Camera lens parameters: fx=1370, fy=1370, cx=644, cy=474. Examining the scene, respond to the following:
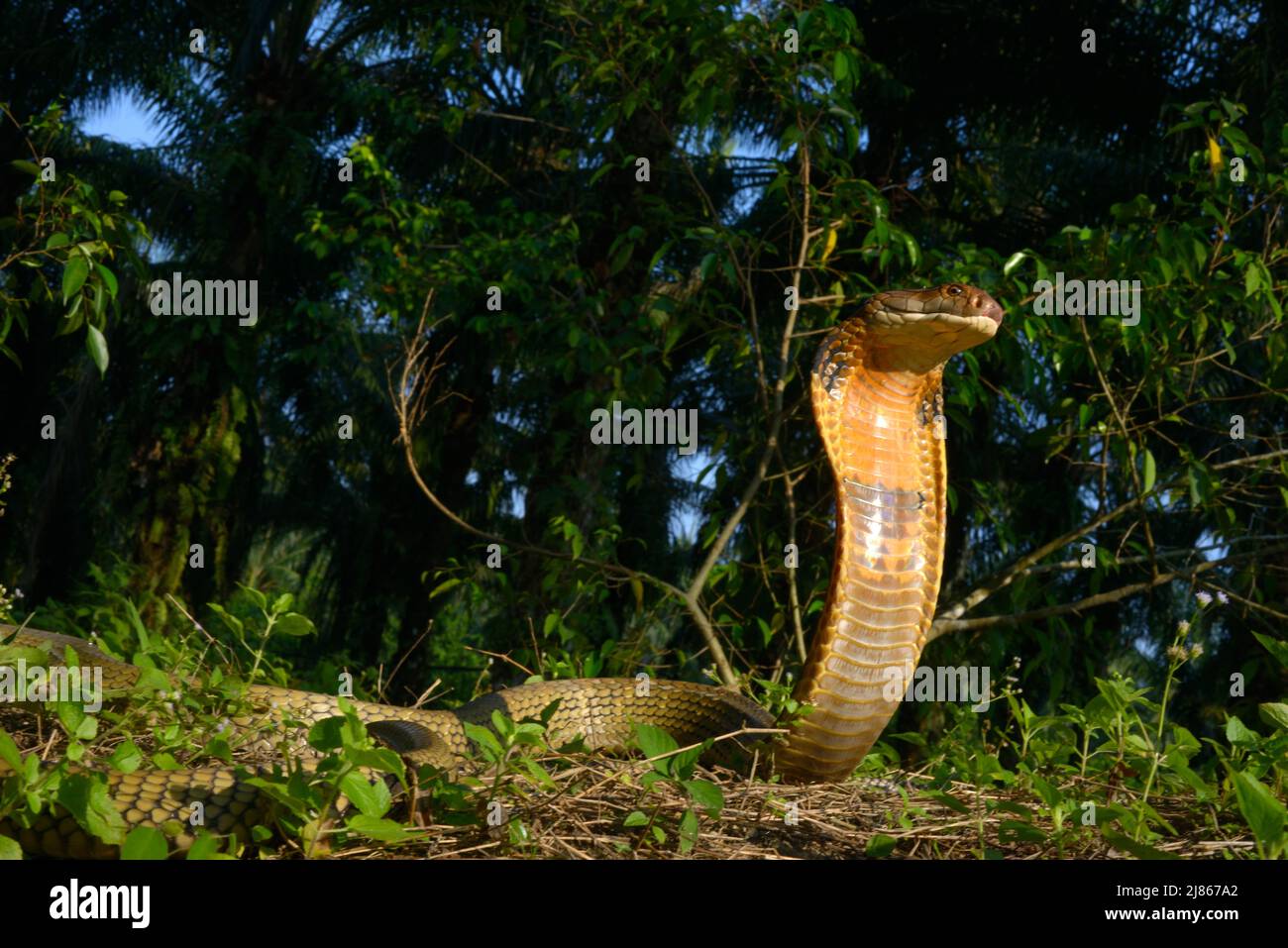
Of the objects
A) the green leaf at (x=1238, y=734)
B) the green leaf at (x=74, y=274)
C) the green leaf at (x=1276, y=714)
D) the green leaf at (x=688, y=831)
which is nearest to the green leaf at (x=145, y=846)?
the green leaf at (x=688, y=831)

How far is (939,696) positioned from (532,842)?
3432mm

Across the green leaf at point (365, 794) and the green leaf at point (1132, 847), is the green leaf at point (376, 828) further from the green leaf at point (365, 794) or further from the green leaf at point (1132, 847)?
the green leaf at point (1132, 847)

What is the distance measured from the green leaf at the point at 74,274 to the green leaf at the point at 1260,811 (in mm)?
3059

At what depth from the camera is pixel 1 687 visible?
11.7 feet

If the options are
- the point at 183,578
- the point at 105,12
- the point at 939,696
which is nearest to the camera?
the point at 939,696

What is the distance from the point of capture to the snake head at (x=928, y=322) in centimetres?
372

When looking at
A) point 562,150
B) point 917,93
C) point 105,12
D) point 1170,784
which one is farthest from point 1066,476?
point 105,12

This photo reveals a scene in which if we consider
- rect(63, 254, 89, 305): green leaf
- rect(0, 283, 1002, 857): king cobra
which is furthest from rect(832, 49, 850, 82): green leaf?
rect(63, 254, 89, 305): green leaf

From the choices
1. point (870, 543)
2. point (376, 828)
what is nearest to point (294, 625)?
point (376, 828)

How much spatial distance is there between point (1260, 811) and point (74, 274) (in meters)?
3.18

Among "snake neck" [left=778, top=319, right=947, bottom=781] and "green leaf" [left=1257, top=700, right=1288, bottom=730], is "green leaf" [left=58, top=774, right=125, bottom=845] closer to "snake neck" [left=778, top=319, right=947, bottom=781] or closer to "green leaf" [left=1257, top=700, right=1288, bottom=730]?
"snake neck" [left=778, top=319, right=947, bottom=781]

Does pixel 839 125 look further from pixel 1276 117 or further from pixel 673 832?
pixel 673 832

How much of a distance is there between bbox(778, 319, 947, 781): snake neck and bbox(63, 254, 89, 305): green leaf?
81.6 inches

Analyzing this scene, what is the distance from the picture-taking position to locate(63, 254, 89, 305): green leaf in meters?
3.69
